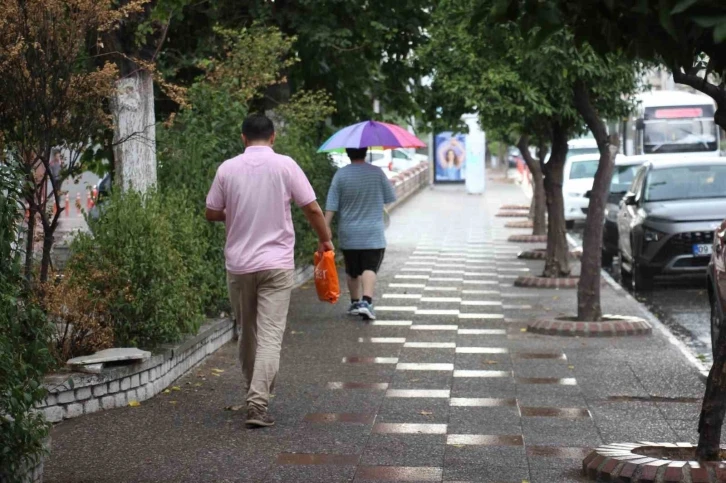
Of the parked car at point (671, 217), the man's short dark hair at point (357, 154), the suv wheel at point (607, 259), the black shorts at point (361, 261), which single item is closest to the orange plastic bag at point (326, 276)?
the black shorts at point (361, 261)

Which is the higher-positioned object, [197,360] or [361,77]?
[361,77]

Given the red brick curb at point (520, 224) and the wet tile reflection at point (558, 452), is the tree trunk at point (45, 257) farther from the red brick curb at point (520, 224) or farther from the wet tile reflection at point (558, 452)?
the red brick curb at point (520, 224)

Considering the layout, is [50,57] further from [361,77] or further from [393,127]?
[361,77]

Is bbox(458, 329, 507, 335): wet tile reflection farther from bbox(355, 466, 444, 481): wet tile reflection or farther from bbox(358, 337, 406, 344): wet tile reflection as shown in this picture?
bbox(355, 466, 444, 481): wet tile reflection

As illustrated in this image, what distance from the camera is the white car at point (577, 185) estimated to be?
3219cm

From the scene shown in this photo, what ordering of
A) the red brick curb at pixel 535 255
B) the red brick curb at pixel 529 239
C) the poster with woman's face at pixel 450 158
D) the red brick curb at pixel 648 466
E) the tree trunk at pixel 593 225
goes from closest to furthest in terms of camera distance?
the red brick curb at pixel 648 466
the tree trunk at pixel 593 225
the red brick curb at pixel 535 255
the red brick curb at pixel 529 239
the poster with woman's face at pixel 450 158

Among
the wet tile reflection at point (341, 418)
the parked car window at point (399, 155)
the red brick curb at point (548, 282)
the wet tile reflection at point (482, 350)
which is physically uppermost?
the parked car window at point (399, 155)

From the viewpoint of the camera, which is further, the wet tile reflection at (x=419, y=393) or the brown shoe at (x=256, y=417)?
the wet tile reflection at (x=419, y=393)

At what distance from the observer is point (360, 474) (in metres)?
6.74

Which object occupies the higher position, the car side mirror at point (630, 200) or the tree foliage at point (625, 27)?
the tree foliage at point (625, 27)

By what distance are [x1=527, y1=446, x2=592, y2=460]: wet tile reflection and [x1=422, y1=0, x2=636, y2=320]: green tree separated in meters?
4.17

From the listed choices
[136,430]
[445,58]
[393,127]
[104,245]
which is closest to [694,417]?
[136,430]

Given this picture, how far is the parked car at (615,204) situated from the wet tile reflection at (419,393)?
10599 mm

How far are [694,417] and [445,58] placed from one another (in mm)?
10296
